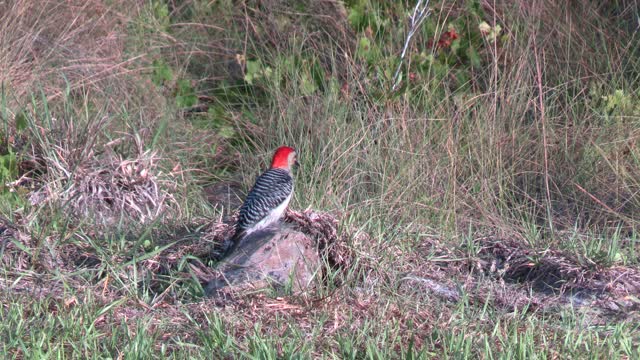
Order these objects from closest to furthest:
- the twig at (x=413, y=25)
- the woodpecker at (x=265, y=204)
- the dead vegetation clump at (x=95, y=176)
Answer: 1. the woodpecker at (x=265, y=204)
2. the dead vegetation clump at (x=95, y=176)
3. the twig at (x=413, y=25)

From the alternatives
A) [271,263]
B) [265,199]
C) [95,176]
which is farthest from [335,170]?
[271,263]

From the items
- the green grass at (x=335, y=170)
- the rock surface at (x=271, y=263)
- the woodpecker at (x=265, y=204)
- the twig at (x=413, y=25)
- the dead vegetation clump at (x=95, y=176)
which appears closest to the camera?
the green grass at (x=335, y=170)

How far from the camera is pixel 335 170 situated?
630 cm

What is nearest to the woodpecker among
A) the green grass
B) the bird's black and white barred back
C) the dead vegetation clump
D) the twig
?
the bird's black and white barred back

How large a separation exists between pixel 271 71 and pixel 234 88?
0.82 m

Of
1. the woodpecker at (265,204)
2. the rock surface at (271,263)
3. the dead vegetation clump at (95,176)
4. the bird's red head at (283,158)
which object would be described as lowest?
the dead vegetation clump at (95,176)

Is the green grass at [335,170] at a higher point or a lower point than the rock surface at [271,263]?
lower

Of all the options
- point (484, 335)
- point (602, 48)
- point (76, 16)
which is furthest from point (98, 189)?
point (602, 48)

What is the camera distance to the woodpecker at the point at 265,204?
4922mm

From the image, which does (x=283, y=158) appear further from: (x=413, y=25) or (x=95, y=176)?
(x=413, y=25)

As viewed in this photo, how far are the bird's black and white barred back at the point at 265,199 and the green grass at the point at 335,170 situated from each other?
25 cm

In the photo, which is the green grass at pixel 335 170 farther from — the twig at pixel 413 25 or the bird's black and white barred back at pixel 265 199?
the bird's black and white barred back at pixel 265 199

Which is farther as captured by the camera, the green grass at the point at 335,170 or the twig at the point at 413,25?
the twig at the point at 413,25

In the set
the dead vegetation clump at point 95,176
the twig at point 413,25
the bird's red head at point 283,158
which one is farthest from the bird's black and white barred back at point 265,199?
the twig at point 413,25
